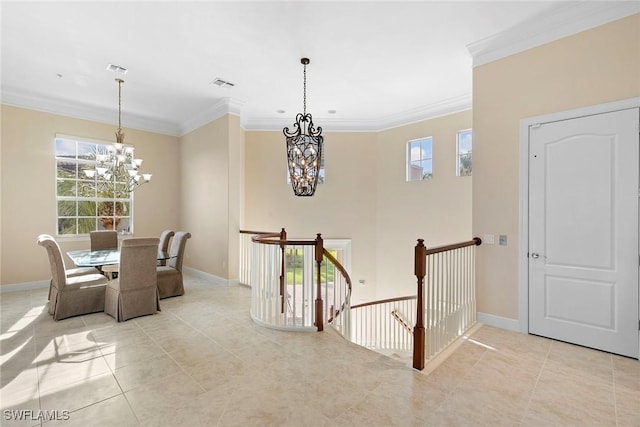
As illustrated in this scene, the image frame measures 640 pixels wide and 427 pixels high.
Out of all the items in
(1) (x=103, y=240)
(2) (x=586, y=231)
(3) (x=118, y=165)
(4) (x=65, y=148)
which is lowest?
(1) (x=103, y=240)

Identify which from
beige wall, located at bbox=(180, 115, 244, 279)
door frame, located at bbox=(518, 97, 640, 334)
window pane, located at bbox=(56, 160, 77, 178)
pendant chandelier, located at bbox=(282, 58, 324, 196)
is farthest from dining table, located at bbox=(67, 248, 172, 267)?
door frame, located at bbox=(518, 97, 640, 334)

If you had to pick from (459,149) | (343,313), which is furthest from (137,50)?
(459,149)

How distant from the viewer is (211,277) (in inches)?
229

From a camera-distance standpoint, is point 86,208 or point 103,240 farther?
point 86,208

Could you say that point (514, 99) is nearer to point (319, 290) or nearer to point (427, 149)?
point (427, 149)

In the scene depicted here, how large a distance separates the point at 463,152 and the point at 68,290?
6.39m

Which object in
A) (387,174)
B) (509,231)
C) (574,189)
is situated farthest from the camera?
(387,174)

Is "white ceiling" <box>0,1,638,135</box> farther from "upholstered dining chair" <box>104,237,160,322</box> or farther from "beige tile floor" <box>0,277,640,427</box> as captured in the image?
"beige tile floor" <box>0,277,640,427</box>

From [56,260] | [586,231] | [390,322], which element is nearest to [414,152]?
[390,322]

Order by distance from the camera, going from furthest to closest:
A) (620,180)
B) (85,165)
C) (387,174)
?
(387,174) < (85,165) < (620,180)

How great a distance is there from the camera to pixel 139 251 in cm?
371

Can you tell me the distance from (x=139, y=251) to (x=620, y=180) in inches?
208

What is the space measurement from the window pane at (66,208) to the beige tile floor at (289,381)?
8.90ft

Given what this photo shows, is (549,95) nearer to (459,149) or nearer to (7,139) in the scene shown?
(459,149)
